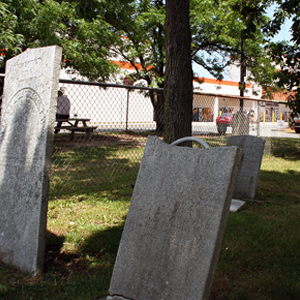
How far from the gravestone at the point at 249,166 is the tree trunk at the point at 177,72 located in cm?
149

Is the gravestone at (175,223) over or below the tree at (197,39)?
below

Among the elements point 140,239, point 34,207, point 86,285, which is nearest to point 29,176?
point 34,207

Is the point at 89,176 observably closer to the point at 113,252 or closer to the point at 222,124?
the point at 113,252

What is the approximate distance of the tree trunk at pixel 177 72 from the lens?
462 cm

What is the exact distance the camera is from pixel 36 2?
9.88m

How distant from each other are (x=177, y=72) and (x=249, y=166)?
2.21m

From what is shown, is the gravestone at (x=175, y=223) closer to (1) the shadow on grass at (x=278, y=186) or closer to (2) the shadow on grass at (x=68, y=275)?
(2) the shadow on grass at (x=68, y=275)

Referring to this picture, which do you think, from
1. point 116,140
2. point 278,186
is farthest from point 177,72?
point 278,186

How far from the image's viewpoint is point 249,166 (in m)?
5.72

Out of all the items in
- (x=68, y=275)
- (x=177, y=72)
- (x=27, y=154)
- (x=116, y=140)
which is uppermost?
(x=177, y=72)

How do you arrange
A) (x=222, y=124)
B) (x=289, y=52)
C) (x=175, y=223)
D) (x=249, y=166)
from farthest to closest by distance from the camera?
(x=289, y=52) → (x=222, y=124) → (x=249, y=166) → (x=175, y=223)

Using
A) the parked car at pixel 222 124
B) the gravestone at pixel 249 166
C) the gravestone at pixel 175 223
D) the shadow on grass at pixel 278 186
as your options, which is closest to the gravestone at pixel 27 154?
the gravestone at pixel 175 223

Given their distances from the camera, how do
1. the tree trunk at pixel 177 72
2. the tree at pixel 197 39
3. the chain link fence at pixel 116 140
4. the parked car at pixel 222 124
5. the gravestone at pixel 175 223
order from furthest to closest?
the tree at pixel 197 39 → the parked car at pixel 222 124 → the chain link fence at pixel 116 140 → the tree trunk at pixel 177 72 → the gravestone at pixel 175 223

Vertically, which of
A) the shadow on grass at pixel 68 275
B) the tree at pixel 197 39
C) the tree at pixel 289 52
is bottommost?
the shadow on grass at pixel 68 275
